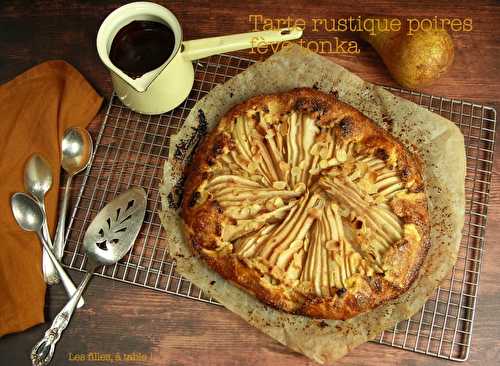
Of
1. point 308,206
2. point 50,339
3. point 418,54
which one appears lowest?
point 50,339

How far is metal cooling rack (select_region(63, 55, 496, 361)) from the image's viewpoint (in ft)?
10.3

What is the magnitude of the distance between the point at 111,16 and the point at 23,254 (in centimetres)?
145

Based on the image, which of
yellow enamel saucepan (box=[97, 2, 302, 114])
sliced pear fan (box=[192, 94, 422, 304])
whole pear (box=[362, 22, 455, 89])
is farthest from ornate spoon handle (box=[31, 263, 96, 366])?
whole pear (box=[362, 22, 455, 89])

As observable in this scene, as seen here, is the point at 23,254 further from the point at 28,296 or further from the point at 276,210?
the point at 276,210

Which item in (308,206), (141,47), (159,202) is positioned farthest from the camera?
(159,202)

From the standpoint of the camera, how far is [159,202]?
135 inches

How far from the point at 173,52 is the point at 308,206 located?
1.13 meters

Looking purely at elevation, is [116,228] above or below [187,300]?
above

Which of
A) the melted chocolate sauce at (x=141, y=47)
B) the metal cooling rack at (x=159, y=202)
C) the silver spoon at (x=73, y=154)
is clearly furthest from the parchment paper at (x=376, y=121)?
the silver spoon at (x=73, y=154)

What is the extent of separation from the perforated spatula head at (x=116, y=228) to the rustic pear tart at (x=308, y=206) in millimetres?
313

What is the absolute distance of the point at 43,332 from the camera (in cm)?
330

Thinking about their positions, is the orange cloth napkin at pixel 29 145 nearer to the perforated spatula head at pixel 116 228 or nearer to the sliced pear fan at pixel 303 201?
the perforated spatula head at pixel 116 228

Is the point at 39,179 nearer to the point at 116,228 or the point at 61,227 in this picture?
the point at 61,227

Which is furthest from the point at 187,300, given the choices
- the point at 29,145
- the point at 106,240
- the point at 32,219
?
the point at 29,145
